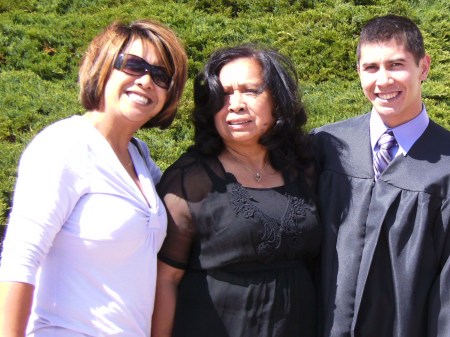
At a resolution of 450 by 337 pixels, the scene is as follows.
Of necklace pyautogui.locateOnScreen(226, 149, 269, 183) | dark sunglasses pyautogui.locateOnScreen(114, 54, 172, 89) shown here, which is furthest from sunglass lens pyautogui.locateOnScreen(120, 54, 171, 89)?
necklace pyautogui.locateOnScreen(226, 149, 269, 183)

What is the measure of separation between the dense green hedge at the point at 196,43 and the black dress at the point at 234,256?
241cm

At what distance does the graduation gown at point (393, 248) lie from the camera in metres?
2.95

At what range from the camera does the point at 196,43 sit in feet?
23.3

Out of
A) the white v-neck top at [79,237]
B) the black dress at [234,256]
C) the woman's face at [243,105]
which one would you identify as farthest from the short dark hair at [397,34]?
the white v-neck top at [79,237]

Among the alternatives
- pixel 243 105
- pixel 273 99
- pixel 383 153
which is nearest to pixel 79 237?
pixel 243 105

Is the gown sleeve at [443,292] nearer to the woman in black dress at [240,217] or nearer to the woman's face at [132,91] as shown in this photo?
the woman in black dress at [240,217]

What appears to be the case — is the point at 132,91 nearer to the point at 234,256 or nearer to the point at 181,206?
the point at 181,206

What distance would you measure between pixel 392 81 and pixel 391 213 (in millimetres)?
526

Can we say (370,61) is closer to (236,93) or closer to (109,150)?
(236,93)

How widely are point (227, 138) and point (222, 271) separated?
1.75 feet

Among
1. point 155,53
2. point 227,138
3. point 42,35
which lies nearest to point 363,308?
point 227,138

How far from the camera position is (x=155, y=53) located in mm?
2748

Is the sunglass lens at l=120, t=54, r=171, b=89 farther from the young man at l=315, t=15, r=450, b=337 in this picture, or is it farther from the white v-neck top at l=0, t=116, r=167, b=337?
the young man at l=315, t=15, r=450, b=337

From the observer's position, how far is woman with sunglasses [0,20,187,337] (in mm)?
2338
